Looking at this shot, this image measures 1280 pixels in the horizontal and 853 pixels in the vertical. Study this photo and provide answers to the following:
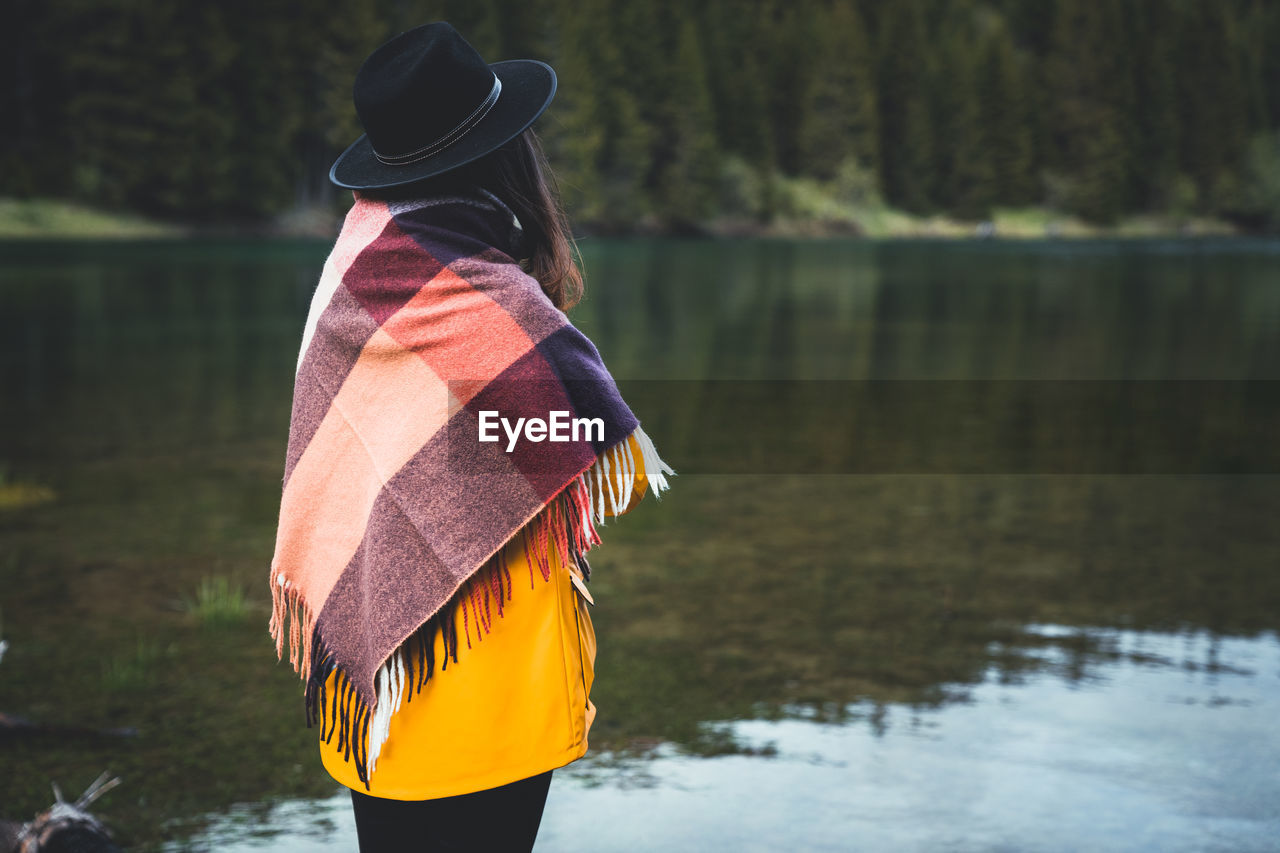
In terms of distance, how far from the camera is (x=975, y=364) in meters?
20.7

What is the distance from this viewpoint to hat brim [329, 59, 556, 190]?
2018 millimetres

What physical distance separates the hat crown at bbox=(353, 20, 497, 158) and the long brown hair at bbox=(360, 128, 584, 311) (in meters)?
0.06

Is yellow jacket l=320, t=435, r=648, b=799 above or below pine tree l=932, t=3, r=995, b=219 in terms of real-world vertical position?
below

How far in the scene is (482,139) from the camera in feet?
6.70

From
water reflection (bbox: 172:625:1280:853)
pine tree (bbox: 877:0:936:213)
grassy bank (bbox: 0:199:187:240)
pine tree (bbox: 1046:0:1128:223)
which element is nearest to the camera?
water reflection (bbox: 172:625:1280:853)

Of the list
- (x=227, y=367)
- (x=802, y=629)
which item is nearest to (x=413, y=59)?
(x=802, y=629)

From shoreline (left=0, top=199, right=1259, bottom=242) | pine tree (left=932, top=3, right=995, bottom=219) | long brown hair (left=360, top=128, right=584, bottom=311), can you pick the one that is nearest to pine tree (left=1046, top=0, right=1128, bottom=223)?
shoreline (left=0, top=199, right=1259, bottom=242)

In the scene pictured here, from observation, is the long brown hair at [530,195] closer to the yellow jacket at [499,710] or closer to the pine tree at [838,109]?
the yellow jacket at [499,710]

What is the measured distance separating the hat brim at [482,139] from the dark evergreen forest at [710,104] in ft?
226

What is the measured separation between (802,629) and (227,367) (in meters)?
15.1

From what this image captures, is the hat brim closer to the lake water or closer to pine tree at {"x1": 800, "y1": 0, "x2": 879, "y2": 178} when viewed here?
the lake water

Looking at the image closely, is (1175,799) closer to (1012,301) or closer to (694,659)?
(694,659)

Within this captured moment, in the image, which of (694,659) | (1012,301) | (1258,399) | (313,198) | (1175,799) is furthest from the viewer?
(313,198)

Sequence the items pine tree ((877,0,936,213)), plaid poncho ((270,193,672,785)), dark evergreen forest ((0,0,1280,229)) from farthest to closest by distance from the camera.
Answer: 1. pine tree ((877,0,936,213))
2. dark evergreen forest ((0,0,1280,229))
3. plaid poncho ((270,193,672,785))
